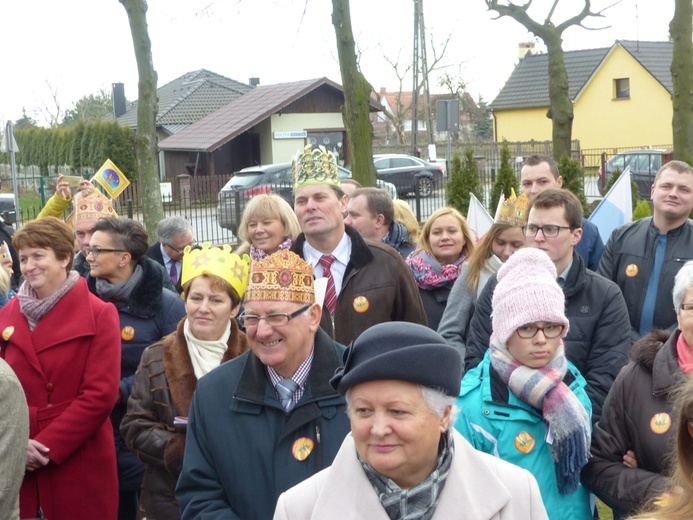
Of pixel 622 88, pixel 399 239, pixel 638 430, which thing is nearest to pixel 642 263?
pixel 399 239

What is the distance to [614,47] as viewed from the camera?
50.3 meters

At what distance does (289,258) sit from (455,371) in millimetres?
1184

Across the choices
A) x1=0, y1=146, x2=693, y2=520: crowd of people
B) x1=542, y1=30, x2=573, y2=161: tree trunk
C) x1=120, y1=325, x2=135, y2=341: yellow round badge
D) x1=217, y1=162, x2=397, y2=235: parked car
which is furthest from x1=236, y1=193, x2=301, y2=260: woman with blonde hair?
x1=217, y1=162, x2=397, y2=235: parked car

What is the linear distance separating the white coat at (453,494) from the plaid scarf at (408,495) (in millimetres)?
20

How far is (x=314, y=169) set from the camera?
17.4 feet

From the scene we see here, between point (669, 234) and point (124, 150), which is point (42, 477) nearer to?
point (669, 234)

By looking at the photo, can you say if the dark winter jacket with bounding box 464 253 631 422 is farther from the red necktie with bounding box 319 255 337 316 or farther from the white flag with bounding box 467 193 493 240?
the white flag with bounding box 467 193 493 240

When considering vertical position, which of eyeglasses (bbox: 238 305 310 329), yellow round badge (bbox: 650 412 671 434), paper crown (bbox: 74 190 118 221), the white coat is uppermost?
paper crown (bbox: 74 190 118 221)

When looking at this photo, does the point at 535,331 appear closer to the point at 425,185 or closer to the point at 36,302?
the point at 36,302

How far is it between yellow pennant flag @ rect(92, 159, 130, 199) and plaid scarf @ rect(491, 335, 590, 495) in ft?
Answer: 18.4

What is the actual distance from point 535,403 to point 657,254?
2.74m

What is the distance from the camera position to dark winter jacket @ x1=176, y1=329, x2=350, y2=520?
3.17m

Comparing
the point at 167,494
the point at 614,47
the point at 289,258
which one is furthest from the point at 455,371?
the point at 614,47

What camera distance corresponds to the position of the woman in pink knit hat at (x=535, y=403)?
11.2ft
